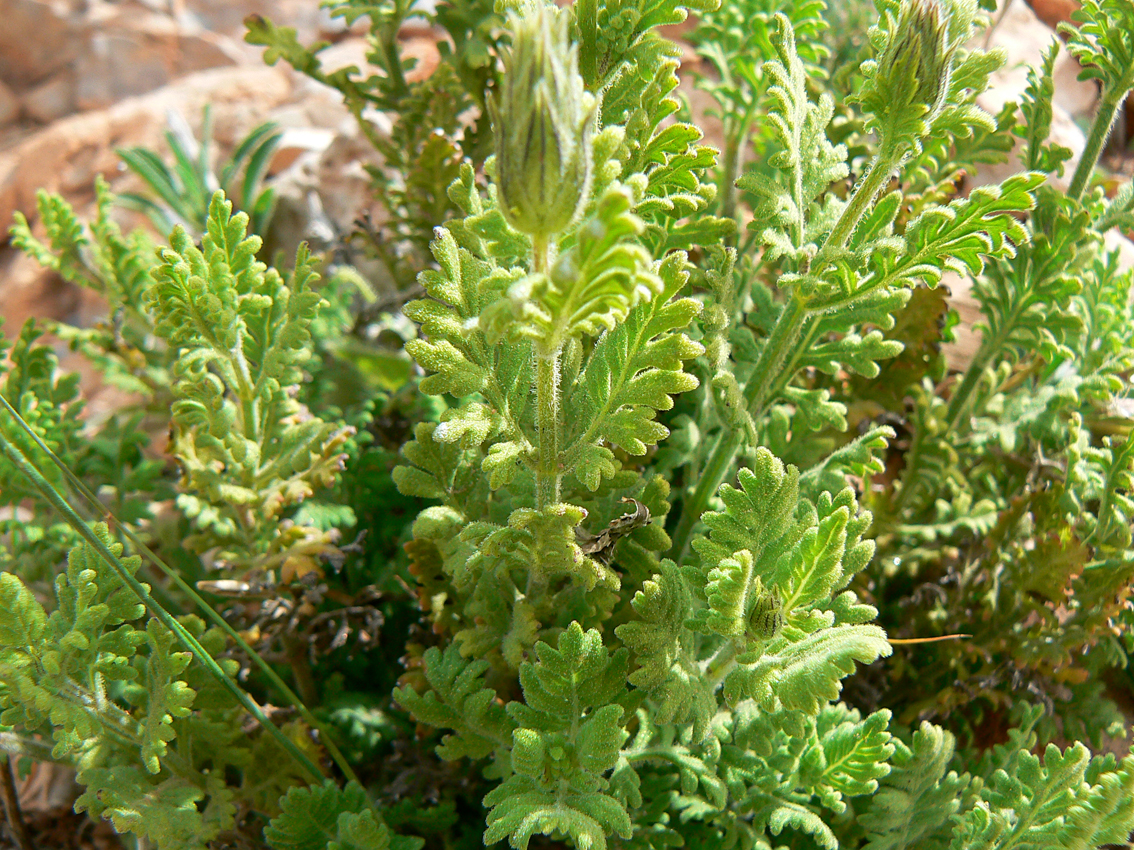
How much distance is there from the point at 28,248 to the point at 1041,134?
8.49 feet

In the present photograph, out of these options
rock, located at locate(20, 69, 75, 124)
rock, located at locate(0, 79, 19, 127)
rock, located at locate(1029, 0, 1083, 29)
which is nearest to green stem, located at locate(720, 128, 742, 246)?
rock, located at locate(1029, 0, 1083, 29)

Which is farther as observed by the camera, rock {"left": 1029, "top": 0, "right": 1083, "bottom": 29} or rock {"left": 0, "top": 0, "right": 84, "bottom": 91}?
rock {"left": 0, "top": 0, "right": 84, "bottom": 91}

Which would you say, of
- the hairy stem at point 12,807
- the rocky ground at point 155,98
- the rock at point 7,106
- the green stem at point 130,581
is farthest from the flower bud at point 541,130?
the rock at point 7,106

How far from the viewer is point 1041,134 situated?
1.94 m

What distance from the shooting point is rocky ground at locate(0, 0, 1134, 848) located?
379 cm

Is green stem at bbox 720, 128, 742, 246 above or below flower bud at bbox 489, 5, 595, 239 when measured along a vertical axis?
below

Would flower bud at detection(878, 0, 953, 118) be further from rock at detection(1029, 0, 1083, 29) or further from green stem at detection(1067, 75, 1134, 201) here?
rock at detection(1029, 0, 1083, 29)

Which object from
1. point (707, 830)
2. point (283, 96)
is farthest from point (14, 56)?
point (707, 830)

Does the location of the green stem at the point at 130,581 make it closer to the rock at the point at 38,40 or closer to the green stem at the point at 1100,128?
the green stem at the point at 1100,128

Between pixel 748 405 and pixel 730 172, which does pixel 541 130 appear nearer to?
pixel 748 405

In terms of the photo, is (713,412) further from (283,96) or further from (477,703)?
(283,96)

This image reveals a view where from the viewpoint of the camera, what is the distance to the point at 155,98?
4.57 m

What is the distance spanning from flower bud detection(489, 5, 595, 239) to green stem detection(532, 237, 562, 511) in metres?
0.09

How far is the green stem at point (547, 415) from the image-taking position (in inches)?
45.3
